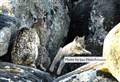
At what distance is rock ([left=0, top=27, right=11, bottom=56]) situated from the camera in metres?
6.52

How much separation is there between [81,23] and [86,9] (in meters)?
0.36

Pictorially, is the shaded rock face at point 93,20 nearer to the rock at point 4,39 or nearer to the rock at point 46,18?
the rock at point 46,18

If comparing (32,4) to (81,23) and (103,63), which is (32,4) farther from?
(103,63)

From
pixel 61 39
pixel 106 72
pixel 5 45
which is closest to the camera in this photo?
pixel 106 72

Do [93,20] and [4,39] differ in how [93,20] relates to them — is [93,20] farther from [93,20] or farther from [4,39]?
[4,39]

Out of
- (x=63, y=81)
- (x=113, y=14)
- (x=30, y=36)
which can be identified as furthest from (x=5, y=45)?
(x=113, y=14)

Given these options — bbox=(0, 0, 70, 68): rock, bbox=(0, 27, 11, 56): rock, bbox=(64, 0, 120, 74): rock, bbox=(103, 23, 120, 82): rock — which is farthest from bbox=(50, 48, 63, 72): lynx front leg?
bbox=(103, 23, 120, 82): rock

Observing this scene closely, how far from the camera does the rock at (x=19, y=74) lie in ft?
17.7

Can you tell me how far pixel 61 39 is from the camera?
10.0 meters

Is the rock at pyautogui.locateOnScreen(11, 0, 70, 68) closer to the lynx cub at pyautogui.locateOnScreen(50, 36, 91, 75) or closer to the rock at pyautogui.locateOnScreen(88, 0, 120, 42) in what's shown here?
the lynx cub at pyautogui.locateOnScreen(50, 36, 91, 75)

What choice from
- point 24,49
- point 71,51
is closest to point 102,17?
point 71,51

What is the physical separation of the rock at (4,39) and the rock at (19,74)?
0.65 metres

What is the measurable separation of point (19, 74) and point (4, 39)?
113 centimetres

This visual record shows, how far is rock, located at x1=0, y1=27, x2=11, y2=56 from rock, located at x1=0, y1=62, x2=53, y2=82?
647 millimetres
